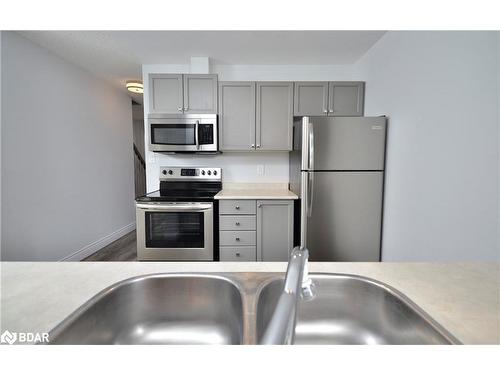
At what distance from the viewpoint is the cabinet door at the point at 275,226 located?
2.47 metres

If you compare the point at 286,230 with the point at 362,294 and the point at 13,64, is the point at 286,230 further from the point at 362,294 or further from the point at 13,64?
the point at 13,64

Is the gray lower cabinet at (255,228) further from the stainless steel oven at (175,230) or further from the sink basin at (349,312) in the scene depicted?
the sink basin at (349,312)

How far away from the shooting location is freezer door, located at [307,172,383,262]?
2219mm

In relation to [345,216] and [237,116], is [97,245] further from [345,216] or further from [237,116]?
[345,216]

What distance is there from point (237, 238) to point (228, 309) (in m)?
1.73

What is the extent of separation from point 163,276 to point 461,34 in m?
1.99

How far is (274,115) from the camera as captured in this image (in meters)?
2.69

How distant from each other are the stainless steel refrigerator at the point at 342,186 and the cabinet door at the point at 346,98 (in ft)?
1.85

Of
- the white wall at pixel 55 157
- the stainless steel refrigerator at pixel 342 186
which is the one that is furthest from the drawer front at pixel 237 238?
the white wall at pixel 55 157

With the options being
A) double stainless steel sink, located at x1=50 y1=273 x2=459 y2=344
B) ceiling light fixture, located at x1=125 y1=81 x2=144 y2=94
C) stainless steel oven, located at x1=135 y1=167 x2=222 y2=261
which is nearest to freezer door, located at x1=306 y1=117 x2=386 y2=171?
stainless steel oven, located at x1=135 y1=167 x2=222 y2=261

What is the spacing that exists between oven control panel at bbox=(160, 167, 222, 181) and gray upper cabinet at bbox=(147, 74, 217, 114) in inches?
27.5

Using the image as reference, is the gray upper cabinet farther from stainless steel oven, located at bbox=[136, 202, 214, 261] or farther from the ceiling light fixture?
stainless steel oven, located at bbox=[136, 202, 214, 261]

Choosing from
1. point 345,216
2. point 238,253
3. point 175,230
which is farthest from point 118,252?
point 345,216

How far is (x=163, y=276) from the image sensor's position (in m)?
0.78
